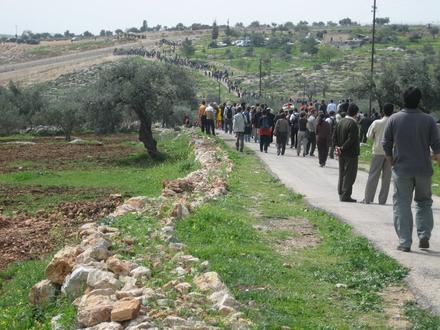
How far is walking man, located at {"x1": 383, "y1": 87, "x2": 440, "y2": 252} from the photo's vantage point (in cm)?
896

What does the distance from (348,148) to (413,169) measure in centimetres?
498

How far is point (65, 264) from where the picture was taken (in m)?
8.77

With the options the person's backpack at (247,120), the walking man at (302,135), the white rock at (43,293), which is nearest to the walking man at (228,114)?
the person's backpack at (247,120)

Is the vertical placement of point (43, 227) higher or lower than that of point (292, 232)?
lower

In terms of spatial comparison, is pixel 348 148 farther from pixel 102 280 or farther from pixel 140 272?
pixel 102 280

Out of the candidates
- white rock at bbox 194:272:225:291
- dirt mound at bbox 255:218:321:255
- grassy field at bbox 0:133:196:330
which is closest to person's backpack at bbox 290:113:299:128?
grassy field at bbox 0:133:196:330

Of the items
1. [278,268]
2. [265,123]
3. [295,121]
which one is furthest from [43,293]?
[295,121]

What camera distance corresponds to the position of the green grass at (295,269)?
673 cm

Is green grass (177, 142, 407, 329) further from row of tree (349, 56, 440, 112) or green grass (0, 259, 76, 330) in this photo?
row of tree (349, 56, 440, 112)

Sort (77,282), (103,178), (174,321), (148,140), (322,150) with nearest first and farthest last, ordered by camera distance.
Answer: (174,321)
(77,282)
(322,150)
(103,178)
(148,140)

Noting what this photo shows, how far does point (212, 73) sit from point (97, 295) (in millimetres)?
Result: 93337

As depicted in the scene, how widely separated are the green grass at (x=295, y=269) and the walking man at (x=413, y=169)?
58 cm

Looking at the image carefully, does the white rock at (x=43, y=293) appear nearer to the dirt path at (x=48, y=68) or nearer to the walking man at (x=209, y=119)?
the walking man at (x=209, y=119)

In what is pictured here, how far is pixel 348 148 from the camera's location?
1392 cm
